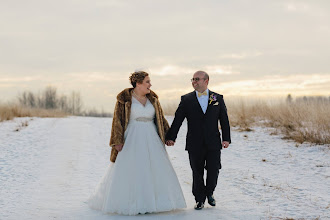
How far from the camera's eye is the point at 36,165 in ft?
37.1

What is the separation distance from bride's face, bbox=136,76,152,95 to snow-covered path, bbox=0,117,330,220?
1.83 metres

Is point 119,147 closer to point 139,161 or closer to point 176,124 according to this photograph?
point 139,161

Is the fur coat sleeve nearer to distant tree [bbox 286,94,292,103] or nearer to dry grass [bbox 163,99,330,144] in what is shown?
dry grass [bbox 163,99,330,144]

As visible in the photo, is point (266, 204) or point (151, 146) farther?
point (266, 204)

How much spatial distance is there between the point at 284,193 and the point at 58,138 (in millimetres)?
10452

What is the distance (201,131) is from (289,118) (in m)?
10.3

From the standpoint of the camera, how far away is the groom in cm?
643

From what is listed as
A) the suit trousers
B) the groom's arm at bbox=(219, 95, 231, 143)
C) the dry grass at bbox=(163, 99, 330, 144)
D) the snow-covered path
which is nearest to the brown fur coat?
the suit trousers

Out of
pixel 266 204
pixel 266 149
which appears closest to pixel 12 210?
pixel 266 204

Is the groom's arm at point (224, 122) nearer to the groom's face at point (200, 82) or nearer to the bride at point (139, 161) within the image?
the groom's face at point (200, 82)

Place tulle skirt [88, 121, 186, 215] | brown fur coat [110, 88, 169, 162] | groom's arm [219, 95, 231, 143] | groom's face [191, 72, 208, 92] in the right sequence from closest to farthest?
tulle skirt [88, 121, 186, 215]
brown fur coat [110, 88, 169, 162]
groom's face [191, 72, 208, 92]
groom's arm [219, 95, 231, 143]

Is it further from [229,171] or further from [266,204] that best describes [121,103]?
[229,171]

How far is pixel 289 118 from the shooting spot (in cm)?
1585

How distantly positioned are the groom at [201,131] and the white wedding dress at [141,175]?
0.33 meters
